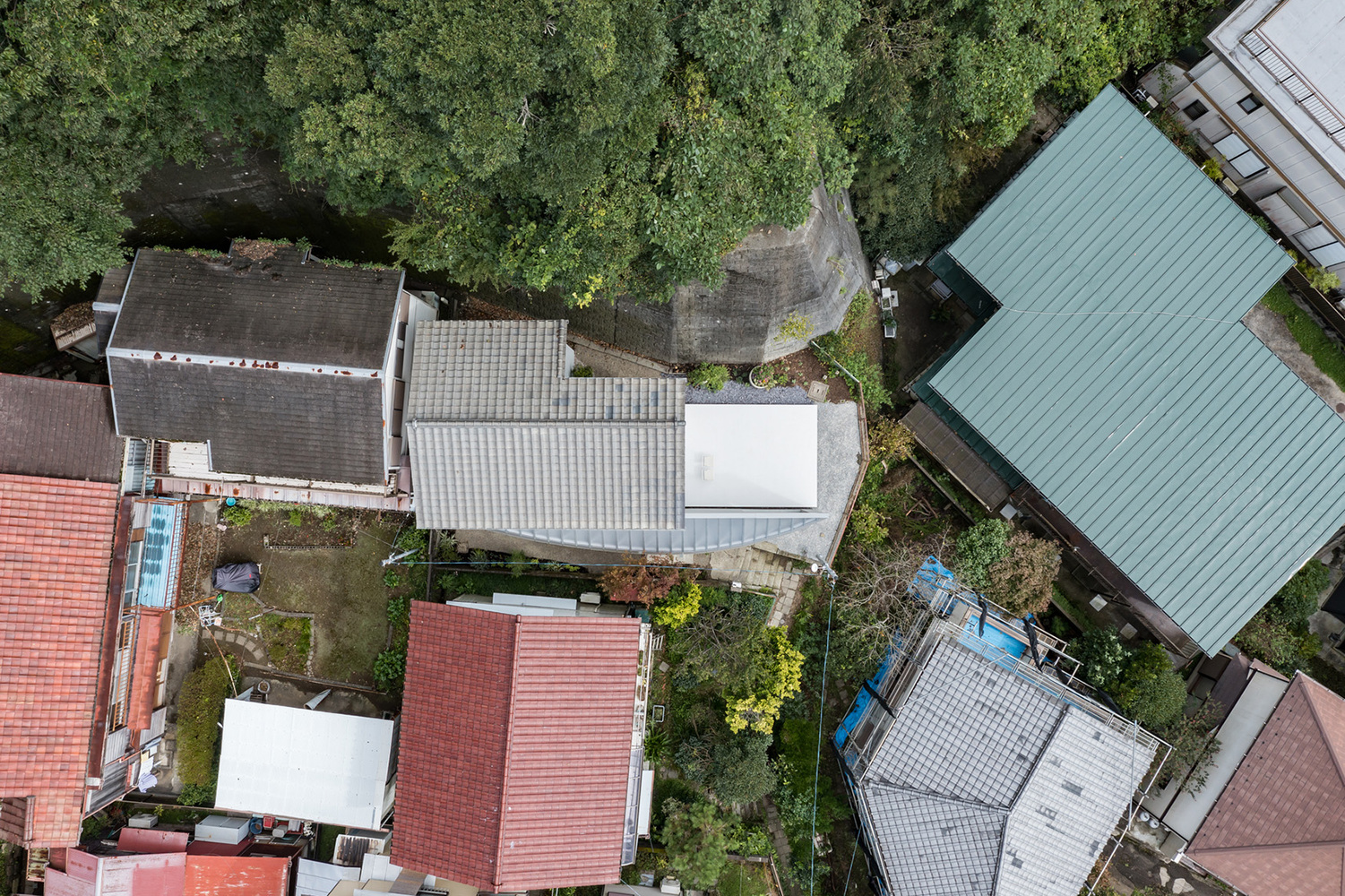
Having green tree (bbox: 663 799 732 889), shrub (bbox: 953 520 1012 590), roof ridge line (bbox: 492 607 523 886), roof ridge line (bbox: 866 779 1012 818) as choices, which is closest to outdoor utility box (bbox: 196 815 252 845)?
roof ridge line (bbox: 492 607 523 886)

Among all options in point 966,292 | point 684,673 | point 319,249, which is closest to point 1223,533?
point 966,292

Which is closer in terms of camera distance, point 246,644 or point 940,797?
point 940,797

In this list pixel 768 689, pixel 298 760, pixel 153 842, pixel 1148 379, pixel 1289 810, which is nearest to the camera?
pixel 1289 810

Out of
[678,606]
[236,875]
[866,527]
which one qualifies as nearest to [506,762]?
[678,606]

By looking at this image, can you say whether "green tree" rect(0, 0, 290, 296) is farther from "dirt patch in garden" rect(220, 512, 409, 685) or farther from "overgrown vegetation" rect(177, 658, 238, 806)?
"overgrown vegetation" rect(177, 658, 238, 806)

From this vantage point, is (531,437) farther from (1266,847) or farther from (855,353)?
(1266,847)

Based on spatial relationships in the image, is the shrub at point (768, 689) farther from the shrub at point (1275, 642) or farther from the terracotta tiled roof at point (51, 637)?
the terracotta tiled roof at point (51, 637)
